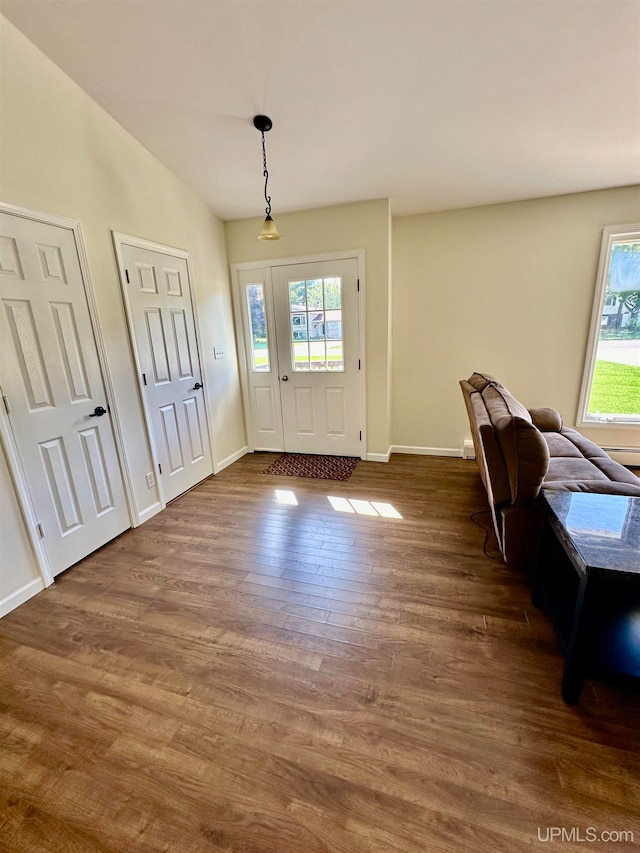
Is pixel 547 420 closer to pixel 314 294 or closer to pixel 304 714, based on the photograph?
pixel 314 294

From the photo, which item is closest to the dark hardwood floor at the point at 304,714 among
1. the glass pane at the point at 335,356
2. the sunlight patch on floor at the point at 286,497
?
the sunlight patch on floor at the point at 286,497

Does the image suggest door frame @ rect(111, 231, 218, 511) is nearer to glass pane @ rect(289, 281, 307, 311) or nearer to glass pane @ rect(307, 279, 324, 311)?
glass pane @ rect(289, 281, 307, 311)

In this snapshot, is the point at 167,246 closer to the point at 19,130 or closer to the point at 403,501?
the point at 19,130

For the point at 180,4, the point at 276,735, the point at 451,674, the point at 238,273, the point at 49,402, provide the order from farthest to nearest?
the point at 238,273
the point at 49,402
the point at 180,4
the point at 451,674
the point at 276,735

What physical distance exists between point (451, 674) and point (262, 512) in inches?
69.4

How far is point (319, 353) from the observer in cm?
379

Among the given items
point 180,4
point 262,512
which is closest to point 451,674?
point 262,512

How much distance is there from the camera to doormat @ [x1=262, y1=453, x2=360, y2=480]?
358cm

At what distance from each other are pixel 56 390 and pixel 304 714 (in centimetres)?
217

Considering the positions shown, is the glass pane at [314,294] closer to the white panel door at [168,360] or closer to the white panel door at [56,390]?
the white panel door at [168,360]

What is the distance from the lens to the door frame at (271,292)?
3469 mm

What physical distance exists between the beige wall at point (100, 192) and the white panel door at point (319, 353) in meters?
0.75

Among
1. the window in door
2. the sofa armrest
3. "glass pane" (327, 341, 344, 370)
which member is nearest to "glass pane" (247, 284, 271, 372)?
the window in door

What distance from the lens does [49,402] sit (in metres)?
2.14
